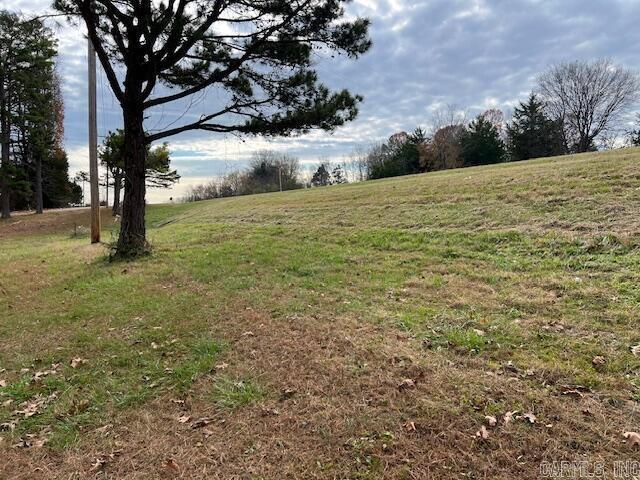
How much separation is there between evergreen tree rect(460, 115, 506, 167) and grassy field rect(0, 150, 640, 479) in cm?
3611

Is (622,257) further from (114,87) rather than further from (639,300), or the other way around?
(114,87)

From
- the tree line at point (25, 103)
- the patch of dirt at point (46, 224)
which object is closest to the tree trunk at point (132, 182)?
the patch of dirt at point (46, 224)

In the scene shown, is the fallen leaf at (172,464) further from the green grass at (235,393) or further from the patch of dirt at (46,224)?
the patch of dirt at (46,224)

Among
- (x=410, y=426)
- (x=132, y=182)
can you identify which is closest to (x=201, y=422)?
(x=410, y=426)

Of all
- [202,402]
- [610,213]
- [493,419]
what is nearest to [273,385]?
[202,402]

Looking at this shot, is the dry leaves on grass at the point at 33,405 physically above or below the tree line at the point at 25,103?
below

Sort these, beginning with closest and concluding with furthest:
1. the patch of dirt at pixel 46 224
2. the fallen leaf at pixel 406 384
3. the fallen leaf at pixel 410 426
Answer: the fallen leaf at pixel 410 426, the fallen leaf at pixel 406 384, the patch of dirt at pixel 46 224

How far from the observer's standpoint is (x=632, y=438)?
2.25 m

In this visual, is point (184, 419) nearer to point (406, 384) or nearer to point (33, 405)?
point (33, 405)

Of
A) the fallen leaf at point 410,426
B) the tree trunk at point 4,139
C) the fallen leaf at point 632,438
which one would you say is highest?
the tree trunk at point 4,139

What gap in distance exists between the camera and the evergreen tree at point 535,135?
39.9 metres

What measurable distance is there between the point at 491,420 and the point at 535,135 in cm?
4413

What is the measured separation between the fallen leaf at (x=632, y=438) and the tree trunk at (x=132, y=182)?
838cm

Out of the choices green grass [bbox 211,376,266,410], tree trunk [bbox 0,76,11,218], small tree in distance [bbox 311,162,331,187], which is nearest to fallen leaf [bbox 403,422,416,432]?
green grass [bbox 211,376,266,410]
